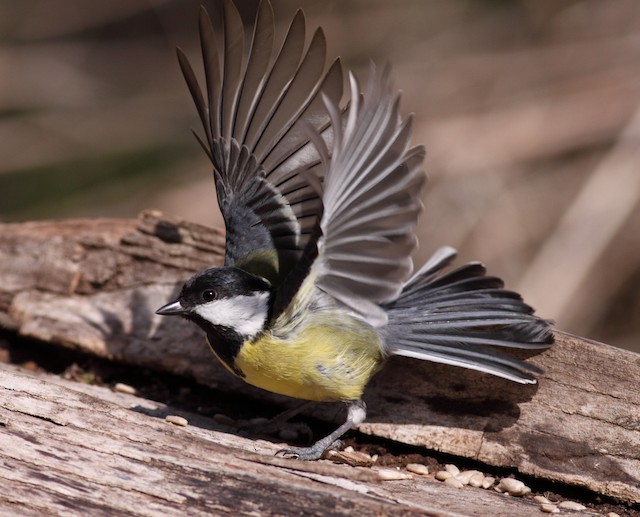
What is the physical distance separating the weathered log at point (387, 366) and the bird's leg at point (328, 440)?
0.12 metres

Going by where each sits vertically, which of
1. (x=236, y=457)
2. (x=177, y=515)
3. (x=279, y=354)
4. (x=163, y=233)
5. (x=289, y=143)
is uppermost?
(x=289, y=143)

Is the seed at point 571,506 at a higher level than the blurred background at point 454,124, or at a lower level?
lower

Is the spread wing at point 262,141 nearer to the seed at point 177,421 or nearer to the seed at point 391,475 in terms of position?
the seed at point 177,421

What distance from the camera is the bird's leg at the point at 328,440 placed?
2.77 metres

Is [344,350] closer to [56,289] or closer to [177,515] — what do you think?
[177,515]

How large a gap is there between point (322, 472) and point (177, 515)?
1.49 feet

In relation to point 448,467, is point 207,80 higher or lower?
higher

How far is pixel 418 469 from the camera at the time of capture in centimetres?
282

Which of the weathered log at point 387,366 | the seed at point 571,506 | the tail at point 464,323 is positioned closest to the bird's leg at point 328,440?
the weathered log at point 387,366

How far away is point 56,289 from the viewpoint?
3654 mm

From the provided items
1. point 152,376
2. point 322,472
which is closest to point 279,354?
point 322,472

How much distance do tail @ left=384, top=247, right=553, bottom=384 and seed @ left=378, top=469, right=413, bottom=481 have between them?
0.38 m

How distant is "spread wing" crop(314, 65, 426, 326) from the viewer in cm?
232

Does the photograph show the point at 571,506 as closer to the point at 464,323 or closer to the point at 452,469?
the point at 452,469
